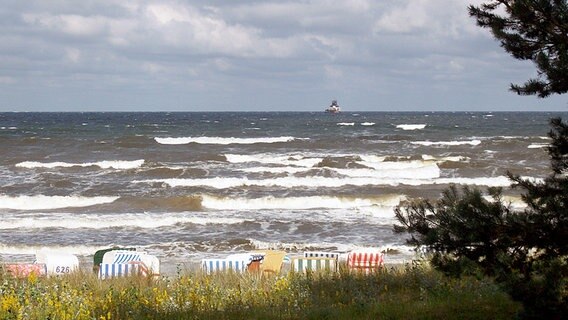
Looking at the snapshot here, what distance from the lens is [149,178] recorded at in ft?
105

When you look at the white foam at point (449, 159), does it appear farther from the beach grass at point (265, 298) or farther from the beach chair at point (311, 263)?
the beach grass at point (265, 298)

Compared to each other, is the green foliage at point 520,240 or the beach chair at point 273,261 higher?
the green foliage at point 520,240

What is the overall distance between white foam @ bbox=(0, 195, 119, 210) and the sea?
0.04 m

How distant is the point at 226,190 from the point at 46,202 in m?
7.08

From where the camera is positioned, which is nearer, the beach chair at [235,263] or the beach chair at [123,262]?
the beach chair at [123,262]

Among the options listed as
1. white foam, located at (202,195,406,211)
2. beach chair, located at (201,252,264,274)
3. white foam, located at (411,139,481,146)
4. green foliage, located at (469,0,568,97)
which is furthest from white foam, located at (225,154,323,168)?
green foliage, located at (469,0,568,97)

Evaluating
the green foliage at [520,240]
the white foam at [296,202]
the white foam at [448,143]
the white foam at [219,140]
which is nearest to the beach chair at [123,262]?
the green foliage at [520,240]

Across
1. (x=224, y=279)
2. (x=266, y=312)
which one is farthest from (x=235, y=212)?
(x=266, y=312)

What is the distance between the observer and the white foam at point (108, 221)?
2031 cm

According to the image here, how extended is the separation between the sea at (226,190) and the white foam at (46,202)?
41 millimetres

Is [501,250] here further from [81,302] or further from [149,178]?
[149,178]

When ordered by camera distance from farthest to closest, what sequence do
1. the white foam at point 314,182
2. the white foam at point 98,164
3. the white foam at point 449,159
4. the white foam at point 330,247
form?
the white foam at point 449,159 → the white foam at point 98,164 → the white foam at point 314,182 → the white foam at point 330,247

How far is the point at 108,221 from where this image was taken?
20.8 meters

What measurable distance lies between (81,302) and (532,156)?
123ft
